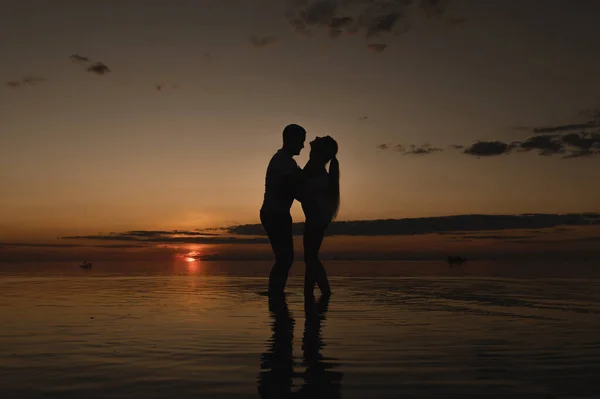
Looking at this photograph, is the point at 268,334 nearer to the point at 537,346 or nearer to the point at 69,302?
the point at 537,346

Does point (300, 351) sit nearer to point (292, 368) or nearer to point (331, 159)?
point (292, 368)

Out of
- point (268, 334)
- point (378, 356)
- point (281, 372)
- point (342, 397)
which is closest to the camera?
point (342, 397)

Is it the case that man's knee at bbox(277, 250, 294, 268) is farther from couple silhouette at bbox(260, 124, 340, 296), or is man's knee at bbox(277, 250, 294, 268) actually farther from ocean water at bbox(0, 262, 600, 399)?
ocean water at bbox(0, 262, 600, 399)

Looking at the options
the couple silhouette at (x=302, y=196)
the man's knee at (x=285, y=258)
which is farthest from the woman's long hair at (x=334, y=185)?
the man's knee at (x=285, y=258)

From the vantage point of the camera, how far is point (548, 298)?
10797 millimetres

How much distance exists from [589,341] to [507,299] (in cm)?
516

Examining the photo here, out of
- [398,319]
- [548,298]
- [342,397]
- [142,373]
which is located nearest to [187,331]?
[142,373]

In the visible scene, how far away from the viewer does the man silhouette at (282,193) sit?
32.9 feet

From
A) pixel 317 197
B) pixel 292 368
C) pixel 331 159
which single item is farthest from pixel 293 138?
pixel 292 368

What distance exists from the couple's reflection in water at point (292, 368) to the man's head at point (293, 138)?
411cm

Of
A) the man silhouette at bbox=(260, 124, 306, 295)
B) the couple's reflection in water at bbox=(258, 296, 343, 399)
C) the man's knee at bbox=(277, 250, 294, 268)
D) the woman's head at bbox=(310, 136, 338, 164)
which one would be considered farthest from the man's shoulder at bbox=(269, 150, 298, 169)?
the couple's reflection in water at bbox=(258, 296, 343, 399)

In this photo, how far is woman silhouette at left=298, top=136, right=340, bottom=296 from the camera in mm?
10188

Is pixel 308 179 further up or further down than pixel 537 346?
further up

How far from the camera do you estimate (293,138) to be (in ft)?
33.5
